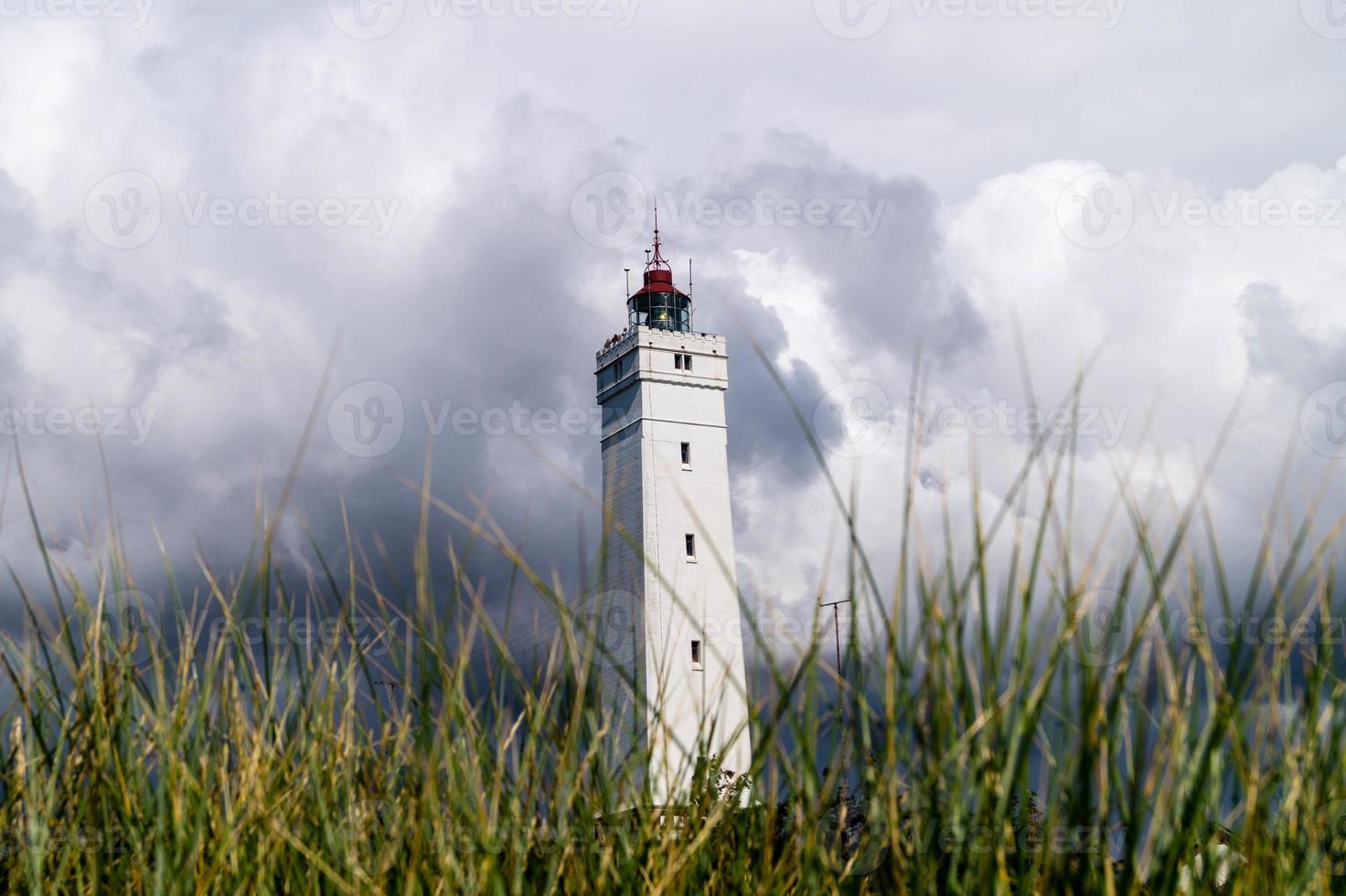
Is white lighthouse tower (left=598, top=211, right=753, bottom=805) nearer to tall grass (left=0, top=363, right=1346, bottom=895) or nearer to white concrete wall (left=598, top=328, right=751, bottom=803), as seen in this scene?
white concrete wall (left=598, top=328, right=751, bottom=803)

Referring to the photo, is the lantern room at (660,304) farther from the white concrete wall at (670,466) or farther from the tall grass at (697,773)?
the tall grass at (697,773)

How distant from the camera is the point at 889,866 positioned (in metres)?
2.06

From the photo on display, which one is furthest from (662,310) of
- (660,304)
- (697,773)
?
(697,773)

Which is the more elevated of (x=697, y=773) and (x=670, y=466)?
(x=670, y=466)

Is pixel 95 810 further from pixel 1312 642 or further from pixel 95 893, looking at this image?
pixel 1312 642

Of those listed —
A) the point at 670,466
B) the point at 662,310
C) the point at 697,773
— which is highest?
the point at 662,310

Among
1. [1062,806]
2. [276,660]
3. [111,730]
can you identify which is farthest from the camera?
[276,660]

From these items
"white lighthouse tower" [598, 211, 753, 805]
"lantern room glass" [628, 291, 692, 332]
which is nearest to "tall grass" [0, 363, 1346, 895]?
"white lighthouse tower" [598, 211, 753, 805]

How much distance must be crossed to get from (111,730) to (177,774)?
0.23 meters

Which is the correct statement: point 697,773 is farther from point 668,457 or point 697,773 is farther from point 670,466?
point 668,457

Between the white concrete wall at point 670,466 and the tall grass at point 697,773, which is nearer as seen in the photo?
the tall grass at point 697,773

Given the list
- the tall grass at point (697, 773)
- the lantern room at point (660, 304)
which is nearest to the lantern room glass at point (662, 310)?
the lantern room at point (660, 304)

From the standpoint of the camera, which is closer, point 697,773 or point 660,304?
point 697,773

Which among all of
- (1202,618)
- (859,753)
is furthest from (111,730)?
(1202,618)
